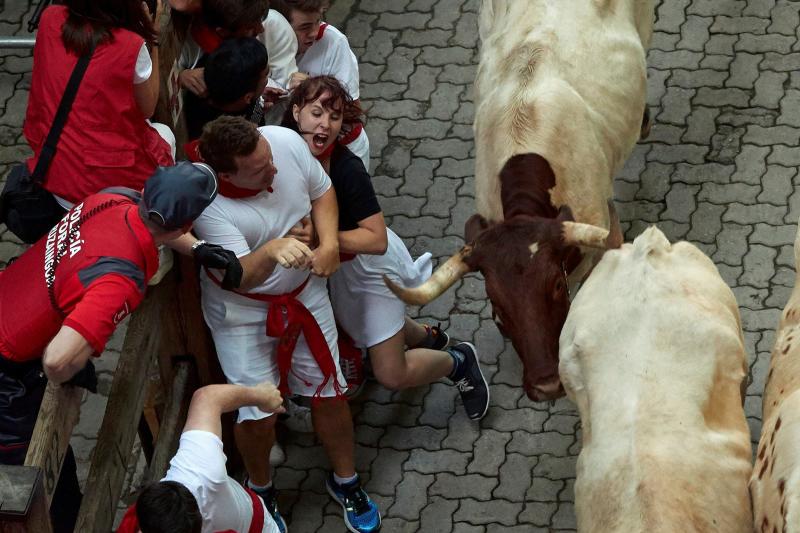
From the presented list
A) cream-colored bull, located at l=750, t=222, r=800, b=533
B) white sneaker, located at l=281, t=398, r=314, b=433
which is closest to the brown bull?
cream-colored bull, located at l=750, t=222, r=800, b=533

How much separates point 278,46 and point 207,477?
2.60m

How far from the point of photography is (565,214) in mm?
5891

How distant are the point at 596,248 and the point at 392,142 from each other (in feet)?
9.85

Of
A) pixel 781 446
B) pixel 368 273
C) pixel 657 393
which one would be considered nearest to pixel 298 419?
pixel 368 273

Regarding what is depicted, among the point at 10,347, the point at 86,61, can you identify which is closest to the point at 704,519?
the point at 10,347

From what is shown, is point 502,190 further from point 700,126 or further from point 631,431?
point 700,126

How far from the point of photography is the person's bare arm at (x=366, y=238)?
5730 millimetres

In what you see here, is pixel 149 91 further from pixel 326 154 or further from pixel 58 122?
pixel 326 154

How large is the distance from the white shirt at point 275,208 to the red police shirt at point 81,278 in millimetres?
725

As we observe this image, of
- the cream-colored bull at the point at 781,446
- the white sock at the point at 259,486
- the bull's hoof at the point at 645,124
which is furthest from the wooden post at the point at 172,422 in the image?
the bull's hoof at the point at 645,124

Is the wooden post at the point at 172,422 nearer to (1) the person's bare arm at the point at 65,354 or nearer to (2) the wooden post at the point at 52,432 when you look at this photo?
(2) the wooden post at the point at 52,432

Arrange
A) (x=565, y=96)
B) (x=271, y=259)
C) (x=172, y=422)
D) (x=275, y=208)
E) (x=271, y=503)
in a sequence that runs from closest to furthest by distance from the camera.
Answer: (x=271, y=259)
(x=275, y=208)
(x=172, y=422)
(x=271, y=503)
(x=565, y=96)

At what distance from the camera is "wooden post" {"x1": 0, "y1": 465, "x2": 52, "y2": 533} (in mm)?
3958

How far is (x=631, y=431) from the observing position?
4367 mm
